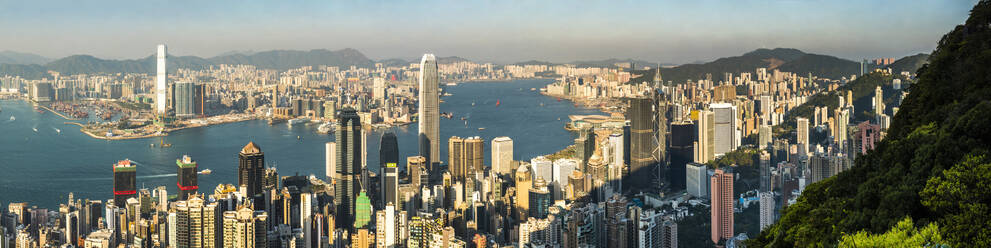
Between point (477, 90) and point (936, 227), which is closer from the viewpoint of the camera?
point (936, 227)

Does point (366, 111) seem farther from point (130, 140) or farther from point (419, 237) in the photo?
point (419, 237)

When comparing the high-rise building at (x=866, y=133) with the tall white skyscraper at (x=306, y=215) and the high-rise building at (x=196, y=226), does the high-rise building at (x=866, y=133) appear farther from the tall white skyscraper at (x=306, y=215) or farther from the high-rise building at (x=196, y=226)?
the high-rise building at (x=196, y=226)

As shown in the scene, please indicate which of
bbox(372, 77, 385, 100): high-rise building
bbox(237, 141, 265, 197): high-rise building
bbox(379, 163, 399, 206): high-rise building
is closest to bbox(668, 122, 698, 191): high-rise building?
bbox(379, 163, 399, 206): high-rise building

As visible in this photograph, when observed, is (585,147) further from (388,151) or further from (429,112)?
(429,112)

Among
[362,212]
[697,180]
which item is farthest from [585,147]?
[362,212]

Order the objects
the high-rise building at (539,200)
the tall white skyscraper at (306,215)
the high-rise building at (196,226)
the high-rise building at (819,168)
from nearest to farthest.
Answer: the high-rise building at (196,226), the tall white skyscraper at (306,215), the high-rise building at (539,200), the high-rise building at (819,168)

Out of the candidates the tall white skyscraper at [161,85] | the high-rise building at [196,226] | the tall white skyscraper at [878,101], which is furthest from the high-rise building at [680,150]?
the tall white skyscraper at [161,85]

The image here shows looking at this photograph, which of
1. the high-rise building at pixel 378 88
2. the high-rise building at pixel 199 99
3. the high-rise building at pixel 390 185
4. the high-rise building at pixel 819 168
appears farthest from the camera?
the high-rise building at pixel 378 88

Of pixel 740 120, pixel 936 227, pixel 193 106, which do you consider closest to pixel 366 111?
pixel 193 106
